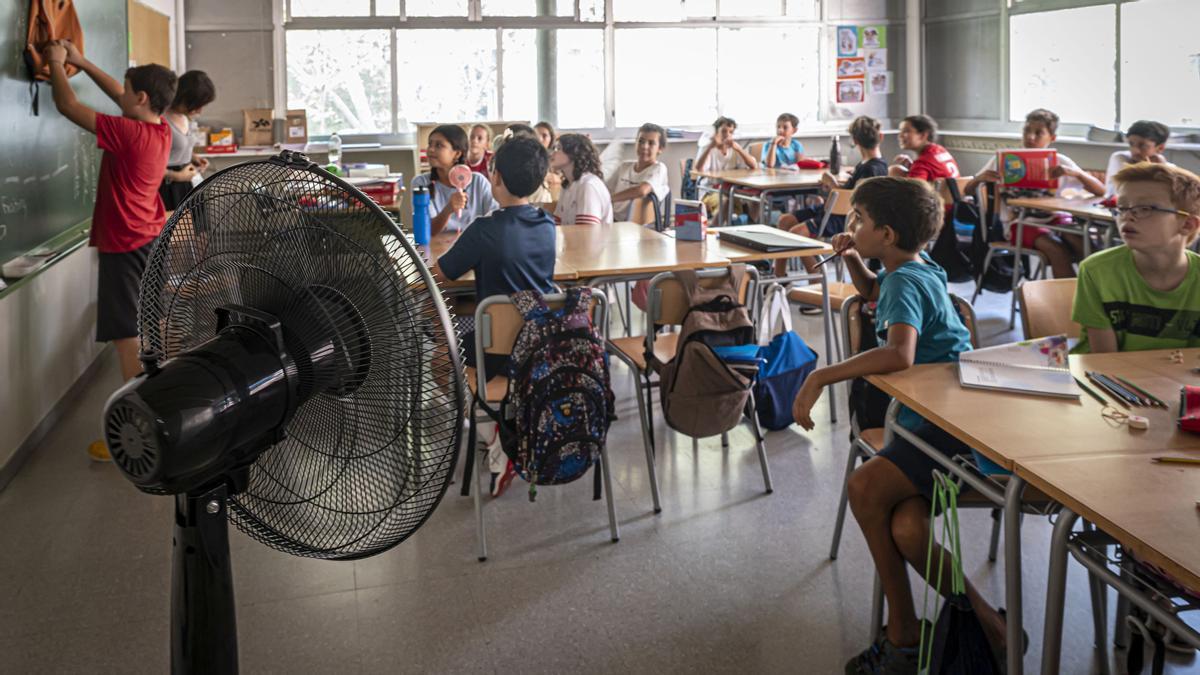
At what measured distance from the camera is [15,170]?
11.5 ft

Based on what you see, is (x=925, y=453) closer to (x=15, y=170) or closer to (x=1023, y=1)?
(x=15, y=170)

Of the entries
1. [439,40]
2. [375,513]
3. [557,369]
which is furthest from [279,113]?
[375,513]

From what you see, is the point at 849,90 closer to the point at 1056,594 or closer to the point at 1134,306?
the point at 1134,306

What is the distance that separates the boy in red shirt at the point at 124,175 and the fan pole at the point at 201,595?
8.93ft

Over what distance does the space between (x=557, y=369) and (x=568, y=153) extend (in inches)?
99.2

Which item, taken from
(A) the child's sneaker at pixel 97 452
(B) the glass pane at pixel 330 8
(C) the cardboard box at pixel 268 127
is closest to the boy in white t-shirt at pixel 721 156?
(C) the cardboard box at pixel 268 127

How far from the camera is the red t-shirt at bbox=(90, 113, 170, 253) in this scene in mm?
3506

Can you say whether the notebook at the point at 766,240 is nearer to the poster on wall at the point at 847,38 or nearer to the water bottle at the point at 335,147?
the water bottle at the point at 335,147

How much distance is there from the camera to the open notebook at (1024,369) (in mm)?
1896

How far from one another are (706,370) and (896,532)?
3.37ft

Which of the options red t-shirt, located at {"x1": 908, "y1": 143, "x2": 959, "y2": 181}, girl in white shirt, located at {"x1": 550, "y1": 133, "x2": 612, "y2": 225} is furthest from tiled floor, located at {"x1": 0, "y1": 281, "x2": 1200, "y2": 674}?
red t-shirt, located at {"x1": 908, "y1": 143, "x2": 959, "y2": 181}

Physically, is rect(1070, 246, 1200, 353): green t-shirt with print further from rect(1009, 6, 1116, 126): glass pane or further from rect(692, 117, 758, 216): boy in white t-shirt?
rect(1009, 6, 1116, 126): glass pane

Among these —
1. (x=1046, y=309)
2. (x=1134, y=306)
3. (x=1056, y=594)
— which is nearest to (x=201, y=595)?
(x=1056, y=594)

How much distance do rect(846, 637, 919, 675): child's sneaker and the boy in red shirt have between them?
2604mm
